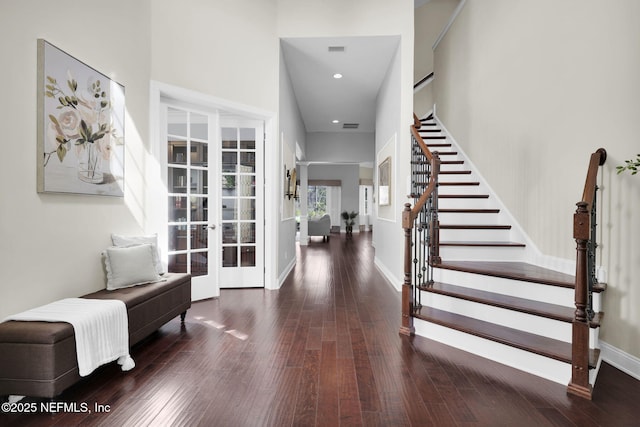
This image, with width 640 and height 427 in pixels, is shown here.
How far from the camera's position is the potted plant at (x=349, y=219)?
1438 centimetres

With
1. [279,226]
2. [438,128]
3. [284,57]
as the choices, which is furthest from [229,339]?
[438,128]

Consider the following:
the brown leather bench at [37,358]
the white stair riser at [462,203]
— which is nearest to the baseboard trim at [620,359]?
the white stair riser at [462,203]

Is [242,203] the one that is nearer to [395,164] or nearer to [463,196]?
[395,164]

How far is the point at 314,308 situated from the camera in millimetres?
3861

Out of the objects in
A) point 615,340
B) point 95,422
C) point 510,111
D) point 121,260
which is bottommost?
point 95,422

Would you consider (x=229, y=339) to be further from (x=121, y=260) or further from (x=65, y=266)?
(x=65, y=266)

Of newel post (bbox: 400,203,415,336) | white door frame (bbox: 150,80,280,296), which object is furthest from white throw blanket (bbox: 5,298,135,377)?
newel post (bbox: 400,203,415,336)

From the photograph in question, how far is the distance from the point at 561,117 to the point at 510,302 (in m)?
1.76

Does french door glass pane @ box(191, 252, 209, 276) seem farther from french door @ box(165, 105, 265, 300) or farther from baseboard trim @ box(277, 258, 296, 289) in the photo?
baseboard trim @ box(277, 258, 296, 289)

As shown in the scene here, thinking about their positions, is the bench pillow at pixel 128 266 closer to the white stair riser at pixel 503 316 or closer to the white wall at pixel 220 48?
the white wall at pixel 220 48

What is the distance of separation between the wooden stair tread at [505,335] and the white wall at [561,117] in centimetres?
53

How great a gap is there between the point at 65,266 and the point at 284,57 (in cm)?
420

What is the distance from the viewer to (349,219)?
15.0 metres

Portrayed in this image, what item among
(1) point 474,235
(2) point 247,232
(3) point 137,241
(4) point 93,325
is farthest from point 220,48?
(1) point 474,235
